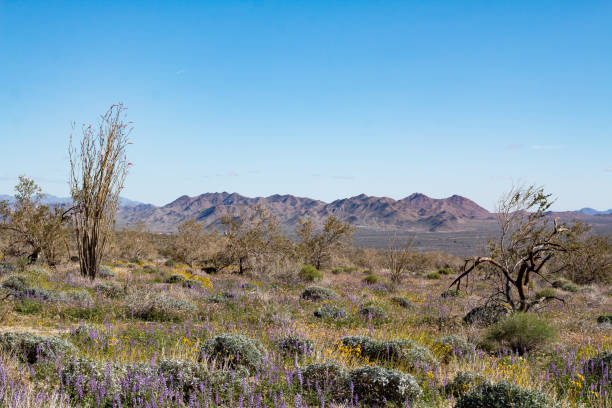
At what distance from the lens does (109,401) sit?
4145 millimetres

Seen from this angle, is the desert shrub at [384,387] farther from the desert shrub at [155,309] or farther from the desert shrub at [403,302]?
the desert shrub at [403,302]

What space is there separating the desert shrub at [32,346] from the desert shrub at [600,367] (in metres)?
6.97

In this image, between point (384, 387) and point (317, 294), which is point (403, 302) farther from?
point (384, 387)

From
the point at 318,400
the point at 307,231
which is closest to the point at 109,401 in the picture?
the point at 318,400

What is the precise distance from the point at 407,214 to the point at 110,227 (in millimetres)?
176309

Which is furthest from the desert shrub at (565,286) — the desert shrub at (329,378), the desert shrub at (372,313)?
the desert shrub at (329,378)

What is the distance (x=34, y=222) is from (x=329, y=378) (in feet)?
47.0

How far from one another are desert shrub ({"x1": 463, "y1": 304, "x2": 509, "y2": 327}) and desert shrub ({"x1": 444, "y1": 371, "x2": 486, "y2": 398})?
3.80m

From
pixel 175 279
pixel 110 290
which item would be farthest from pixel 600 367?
pixel 175 279

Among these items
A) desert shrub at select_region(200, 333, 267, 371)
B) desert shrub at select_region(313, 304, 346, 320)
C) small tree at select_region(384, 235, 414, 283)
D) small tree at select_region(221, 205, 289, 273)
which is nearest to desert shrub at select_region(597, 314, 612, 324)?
desert shrub at select_region(313, 304, 346, 320)

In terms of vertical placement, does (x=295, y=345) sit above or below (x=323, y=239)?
below

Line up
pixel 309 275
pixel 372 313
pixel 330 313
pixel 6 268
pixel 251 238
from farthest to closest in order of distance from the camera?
pixel 251 238 < pixel 309 275 < pixel 6 268 < pixel 372 313 < pixel 330 313

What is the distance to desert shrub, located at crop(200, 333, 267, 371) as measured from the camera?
5359 mm

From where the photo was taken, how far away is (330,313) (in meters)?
9.27
